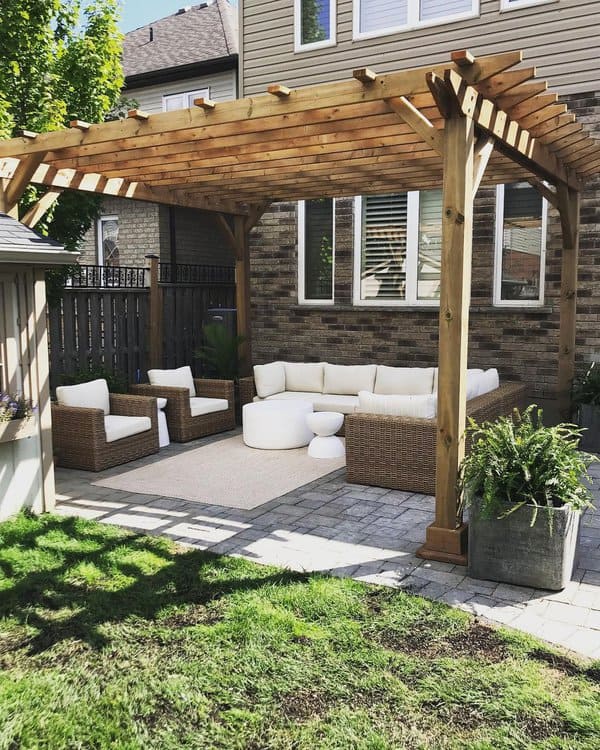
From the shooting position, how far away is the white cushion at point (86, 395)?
7156 millimetres

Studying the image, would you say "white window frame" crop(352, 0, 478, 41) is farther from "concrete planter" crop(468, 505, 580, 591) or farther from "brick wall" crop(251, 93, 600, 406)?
"concrete planter" crop(468, 505, 580, 591)

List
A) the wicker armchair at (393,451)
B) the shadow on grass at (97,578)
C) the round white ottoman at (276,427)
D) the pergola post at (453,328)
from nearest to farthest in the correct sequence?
the shadow on grass at (97,578), the pergola post at (453,328), the wicker armchair at (393,451), the round white ottoman at (276,427)

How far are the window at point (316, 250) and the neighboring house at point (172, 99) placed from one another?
416cm

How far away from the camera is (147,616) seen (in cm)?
374

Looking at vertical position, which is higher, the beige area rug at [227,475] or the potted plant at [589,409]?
the potted plant at [589,409]

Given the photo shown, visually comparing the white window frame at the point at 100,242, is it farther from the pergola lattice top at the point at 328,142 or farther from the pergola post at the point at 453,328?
the pergola post at the point at 453,328

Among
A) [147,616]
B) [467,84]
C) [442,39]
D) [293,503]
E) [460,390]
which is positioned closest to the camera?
[147,616]

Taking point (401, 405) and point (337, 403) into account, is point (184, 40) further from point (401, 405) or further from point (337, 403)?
point (401, 405)

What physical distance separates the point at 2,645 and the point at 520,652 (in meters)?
2.49

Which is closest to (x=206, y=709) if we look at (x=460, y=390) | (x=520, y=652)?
(x=520, y=652)

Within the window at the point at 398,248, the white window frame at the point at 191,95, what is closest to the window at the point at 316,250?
the window at the point at 398,248

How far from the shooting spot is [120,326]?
31.0 ft

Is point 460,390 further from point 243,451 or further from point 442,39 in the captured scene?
point 442,39

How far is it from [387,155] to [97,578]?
435 cm
